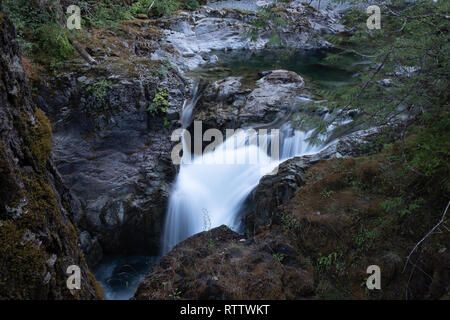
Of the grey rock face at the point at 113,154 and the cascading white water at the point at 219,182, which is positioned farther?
the cascading white water at the point at 219,182

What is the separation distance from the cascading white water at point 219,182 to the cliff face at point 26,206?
381 centimetres

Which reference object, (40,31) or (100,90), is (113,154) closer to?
(100,90)

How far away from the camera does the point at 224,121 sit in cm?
845

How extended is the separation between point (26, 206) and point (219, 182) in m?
5.28

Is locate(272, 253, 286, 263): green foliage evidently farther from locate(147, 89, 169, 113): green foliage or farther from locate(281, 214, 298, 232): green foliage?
locate(147, 89, 169, 113): green foliage

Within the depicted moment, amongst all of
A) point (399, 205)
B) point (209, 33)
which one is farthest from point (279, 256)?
point (209, 33)

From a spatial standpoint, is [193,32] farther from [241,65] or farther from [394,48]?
[394,48]

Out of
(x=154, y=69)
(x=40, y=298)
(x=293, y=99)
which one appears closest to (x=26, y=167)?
(x=40, y=298)

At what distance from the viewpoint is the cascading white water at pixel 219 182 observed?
270 inches

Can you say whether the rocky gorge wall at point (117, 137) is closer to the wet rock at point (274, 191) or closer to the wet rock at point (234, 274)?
the wet rock at point (274, 191)

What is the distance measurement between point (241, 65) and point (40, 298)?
12.9 meters

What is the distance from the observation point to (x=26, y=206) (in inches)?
96.9

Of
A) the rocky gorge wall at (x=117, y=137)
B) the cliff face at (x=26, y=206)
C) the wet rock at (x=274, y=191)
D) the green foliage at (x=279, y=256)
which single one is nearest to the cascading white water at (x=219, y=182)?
the rocky gorge wall at (x=117, y=137)

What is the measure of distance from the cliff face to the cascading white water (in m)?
3.81
